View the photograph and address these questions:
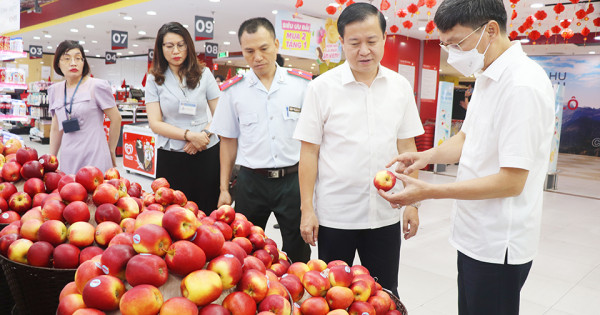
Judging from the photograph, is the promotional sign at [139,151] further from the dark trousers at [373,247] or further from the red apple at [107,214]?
the red apple at [107,214]

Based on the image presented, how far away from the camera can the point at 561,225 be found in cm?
541

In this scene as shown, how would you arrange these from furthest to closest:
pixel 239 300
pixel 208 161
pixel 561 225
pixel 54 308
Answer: pixel 561 225
pixel 208 161
pixel 54 308
pixel 239 300

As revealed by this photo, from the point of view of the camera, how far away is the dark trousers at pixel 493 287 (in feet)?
4.81

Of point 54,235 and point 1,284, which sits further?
point 1,284

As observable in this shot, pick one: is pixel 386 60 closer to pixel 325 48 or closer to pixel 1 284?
pixel 325 48

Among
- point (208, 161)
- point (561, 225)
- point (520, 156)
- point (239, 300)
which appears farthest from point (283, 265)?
point (561, 225)

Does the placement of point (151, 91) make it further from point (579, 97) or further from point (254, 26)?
point (579, 97)

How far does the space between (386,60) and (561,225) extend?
24.2 feet

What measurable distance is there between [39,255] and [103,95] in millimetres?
2424

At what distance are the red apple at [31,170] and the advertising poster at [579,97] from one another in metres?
15.8

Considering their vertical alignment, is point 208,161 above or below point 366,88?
below

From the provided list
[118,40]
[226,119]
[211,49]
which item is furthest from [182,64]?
[211,49]

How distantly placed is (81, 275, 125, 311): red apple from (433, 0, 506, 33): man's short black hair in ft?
4.05

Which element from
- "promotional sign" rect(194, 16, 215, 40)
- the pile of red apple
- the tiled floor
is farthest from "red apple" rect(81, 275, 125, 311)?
"promotional sign" rect(194, 16, 215, 40)
